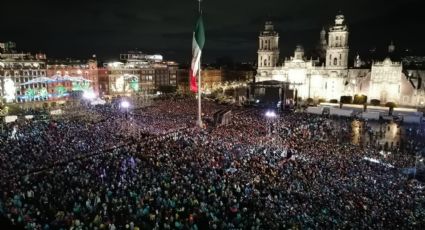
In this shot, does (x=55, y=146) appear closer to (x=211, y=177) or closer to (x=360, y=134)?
(x=211, y=177)

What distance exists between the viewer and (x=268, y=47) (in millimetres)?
76625

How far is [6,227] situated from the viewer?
12.0 m

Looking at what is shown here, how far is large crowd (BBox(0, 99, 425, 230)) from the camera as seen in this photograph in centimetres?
1318

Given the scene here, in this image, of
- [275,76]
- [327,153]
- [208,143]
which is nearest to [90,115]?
[208,143]

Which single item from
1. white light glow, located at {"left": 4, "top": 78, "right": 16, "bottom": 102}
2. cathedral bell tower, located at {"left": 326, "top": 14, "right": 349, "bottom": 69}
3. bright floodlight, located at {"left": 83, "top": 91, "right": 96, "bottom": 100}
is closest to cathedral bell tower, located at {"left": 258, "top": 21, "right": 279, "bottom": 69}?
cathedral bell tower, located at {"left": 326, "top": 14, "right": 349, "bottom": 69}

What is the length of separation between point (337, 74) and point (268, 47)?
17.2 metres

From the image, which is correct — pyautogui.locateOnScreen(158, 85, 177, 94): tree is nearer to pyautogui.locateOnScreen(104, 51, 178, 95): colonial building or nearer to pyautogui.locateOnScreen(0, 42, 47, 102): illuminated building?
pyautogui.locateOnScreen(104, 51, 178, 95): colonial building

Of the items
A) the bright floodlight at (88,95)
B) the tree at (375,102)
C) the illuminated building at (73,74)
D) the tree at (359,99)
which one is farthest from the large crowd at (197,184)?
the illuminated building at (73,74)

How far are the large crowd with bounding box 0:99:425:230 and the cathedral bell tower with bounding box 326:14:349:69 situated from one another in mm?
43117

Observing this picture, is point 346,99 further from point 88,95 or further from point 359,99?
point 88,95

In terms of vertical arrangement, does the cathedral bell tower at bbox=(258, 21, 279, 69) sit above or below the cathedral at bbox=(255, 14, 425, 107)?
above

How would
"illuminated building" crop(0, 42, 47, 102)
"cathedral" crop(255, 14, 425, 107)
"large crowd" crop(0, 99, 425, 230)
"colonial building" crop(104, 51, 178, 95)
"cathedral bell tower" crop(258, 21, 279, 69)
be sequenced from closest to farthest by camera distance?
"large crowd" crop(0, 99, 425, 230) → "cathedral" crop(255, 14, 425, 107) → "illuminated building" crop(0, 42, 47, 102) → "cathedral bell tower" crop(258, 21, 279, 69) → "colonial building" crop(104, 51, 178, 95)

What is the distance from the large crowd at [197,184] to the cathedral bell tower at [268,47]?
52.1 metres

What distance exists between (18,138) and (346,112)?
41681mm
